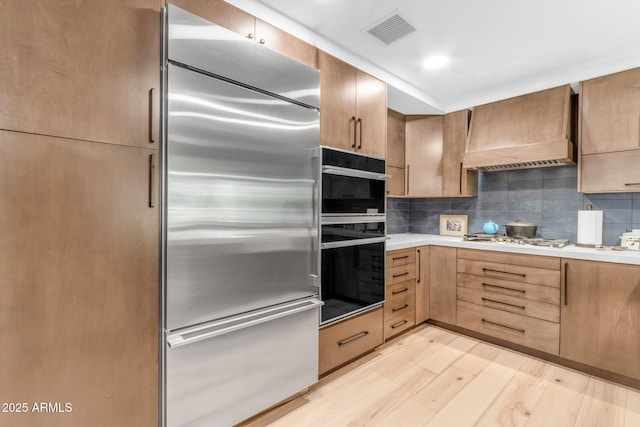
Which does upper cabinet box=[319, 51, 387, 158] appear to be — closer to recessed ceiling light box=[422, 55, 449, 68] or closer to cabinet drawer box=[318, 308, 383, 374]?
recessed ceiling light box=[422, 55, 449, 68]

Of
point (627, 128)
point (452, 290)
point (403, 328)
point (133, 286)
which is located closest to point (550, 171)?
point (627, 128)

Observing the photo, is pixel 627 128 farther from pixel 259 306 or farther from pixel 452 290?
pixel 259 306

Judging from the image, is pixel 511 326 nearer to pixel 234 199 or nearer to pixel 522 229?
pixel 522 229

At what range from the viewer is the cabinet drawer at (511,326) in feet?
7.74

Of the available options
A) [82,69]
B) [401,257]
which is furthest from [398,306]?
[82,69]

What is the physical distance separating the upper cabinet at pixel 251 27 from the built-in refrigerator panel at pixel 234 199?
1.26 ft

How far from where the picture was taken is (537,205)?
2.98 meters

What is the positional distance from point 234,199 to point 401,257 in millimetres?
1767

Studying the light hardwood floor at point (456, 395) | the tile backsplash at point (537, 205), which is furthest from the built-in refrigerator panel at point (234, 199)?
the tile backsplash at point (537, 205)

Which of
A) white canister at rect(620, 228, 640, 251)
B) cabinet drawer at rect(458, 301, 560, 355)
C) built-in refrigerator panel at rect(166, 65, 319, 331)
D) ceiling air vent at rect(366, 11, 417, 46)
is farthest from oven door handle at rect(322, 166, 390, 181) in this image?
white canister at rect(620, 228, 640, 251)

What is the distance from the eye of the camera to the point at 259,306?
1615 mm

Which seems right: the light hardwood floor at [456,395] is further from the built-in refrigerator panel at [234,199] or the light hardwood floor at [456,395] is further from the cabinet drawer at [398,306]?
the built-in refrigerator panel at [234,199]

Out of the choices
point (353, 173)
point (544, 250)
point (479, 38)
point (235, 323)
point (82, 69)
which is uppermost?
point (479, 38)

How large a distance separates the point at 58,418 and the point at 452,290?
9.50 ft
